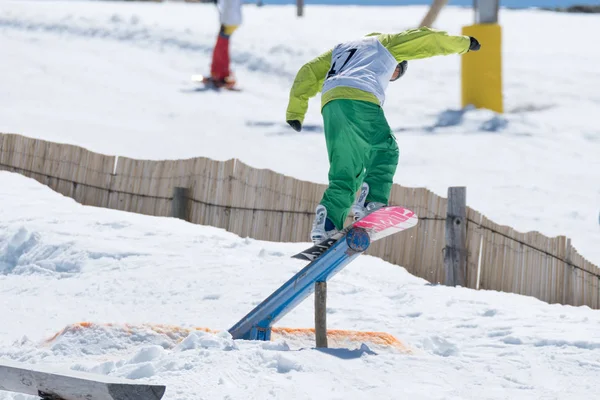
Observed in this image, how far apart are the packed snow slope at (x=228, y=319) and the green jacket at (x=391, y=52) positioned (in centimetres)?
121

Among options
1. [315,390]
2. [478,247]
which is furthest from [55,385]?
[478,247]

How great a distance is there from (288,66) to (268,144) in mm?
4142

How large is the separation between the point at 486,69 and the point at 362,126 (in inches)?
324

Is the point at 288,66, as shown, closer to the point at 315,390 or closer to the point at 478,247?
the point at 478,247

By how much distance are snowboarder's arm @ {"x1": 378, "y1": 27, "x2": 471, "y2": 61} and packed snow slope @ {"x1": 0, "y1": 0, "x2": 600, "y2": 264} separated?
13.2 ft

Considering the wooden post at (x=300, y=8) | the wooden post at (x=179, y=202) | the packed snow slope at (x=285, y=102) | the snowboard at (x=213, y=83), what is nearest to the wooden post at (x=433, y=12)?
the packed snow slope at (x=285, y=102)

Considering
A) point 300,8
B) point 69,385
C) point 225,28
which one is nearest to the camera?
point 69,385

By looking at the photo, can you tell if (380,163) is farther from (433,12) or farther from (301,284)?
(433,12)

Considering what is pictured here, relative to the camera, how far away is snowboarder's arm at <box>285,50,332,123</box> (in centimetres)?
474

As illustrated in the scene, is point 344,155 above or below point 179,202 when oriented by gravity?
above

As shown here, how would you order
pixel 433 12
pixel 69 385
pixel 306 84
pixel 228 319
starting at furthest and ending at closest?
1. pixel 433 12
2. pixel 228 319
3. pixel 306 84
4. pixel 69 385

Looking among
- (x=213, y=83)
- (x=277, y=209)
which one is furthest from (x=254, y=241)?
(x=213, y=83)

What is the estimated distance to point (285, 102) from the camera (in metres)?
13.5

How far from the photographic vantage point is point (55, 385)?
3113 mm
